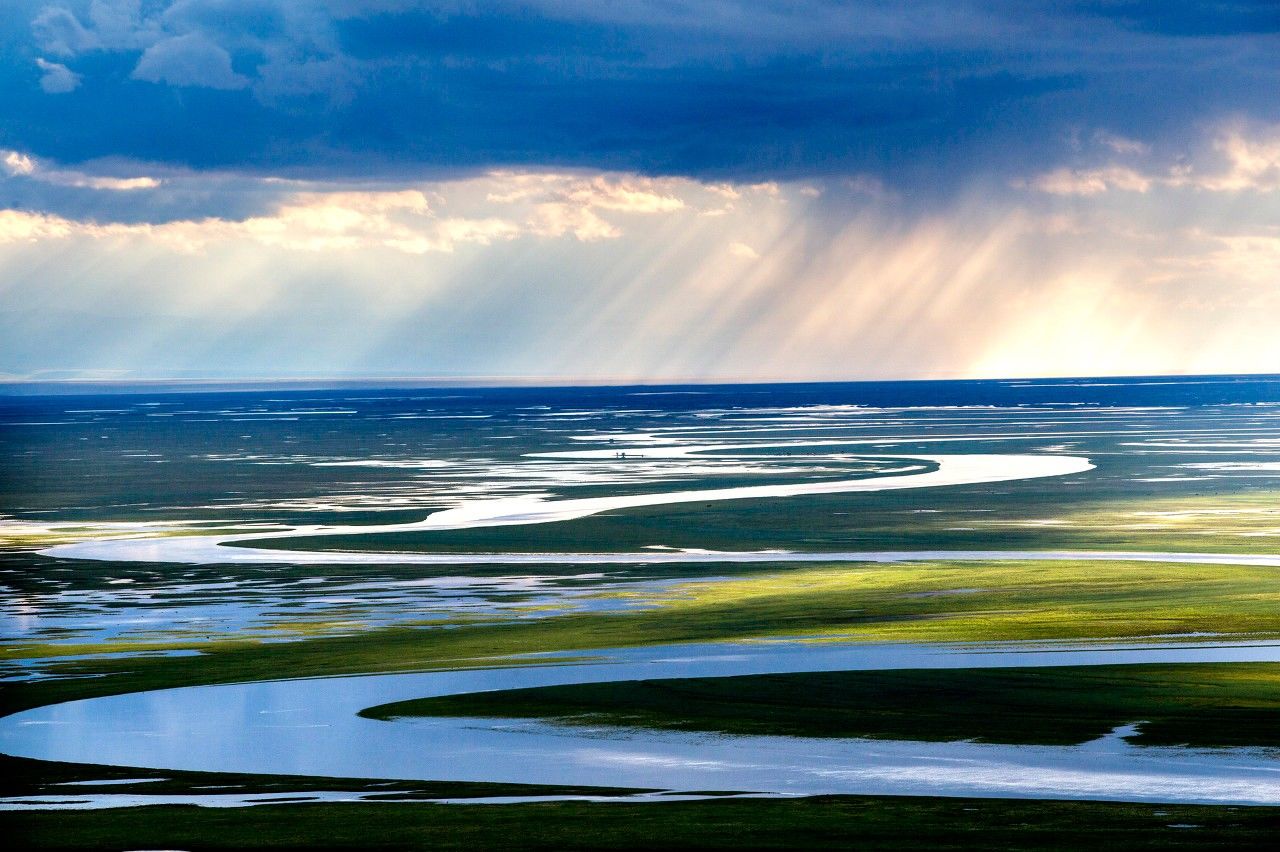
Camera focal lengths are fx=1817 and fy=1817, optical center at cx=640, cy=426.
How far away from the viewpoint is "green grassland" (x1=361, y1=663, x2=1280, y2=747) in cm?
2627

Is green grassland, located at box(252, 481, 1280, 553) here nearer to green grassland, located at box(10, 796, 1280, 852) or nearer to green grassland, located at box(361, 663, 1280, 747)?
green grassland, located at box(361, 663, 1280, 747)

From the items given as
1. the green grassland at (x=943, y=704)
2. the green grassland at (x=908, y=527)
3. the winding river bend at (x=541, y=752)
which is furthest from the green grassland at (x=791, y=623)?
the green grassland at (x=908, y=527)

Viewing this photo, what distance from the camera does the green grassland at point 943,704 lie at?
86.2 feet

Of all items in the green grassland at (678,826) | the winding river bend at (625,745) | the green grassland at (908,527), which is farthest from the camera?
the green grassland at (908,527)

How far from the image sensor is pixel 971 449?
10719 centimetres

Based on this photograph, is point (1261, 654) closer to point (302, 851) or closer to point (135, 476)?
point (302, 851)

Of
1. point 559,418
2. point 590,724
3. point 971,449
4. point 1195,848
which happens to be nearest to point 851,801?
point 1195,848

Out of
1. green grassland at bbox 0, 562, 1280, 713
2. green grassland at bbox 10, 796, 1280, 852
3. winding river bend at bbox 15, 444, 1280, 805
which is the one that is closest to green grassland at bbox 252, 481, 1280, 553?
green grassland at bbox 0, 562, 1280, 713

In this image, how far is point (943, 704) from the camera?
28156 mm

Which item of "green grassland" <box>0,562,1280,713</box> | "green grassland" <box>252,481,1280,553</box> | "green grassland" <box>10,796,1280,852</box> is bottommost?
"green grassland" <box>10,796,1280,852</box>

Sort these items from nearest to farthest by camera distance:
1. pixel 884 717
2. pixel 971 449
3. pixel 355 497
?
pixel 884 717 < pixel 355 497 < pixel 971 449

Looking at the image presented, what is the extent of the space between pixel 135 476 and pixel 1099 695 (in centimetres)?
6849

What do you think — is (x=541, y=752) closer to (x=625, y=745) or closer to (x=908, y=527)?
(x=625, y=745)

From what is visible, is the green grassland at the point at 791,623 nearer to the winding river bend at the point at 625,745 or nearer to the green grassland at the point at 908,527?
the winding river bend at the point at 625,745
